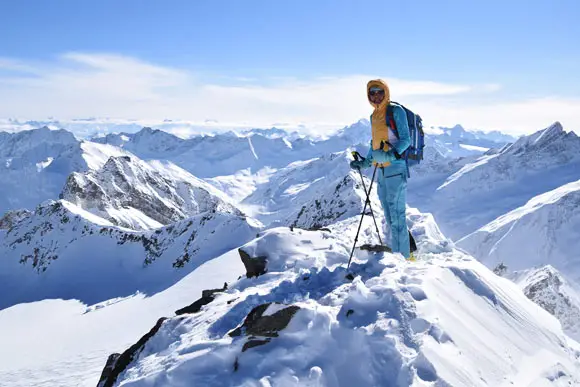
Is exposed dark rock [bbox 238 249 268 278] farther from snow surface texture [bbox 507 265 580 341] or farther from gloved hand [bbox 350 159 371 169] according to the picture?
snow surface texture [bbox 507 265 580 341]

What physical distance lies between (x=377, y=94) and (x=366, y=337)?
5716mm

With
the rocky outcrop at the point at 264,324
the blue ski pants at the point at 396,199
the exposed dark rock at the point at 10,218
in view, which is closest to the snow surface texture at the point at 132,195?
the exposed dark rock at the point at 10,218

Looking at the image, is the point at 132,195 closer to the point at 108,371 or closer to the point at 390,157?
the point at 108,371

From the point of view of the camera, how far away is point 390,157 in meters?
10.2

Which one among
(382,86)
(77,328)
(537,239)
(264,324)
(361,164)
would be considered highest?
(382,86)

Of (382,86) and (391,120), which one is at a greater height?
(382,86)

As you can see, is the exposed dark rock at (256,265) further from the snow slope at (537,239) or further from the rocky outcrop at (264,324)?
the snow slope at (537,239)

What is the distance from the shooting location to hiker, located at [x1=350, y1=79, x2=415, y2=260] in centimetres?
1031

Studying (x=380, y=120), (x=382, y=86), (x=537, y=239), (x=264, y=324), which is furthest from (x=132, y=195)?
(x=537, y=239)

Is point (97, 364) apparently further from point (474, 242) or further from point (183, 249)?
point (474, 242)

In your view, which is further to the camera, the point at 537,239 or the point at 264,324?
the point at 537,239

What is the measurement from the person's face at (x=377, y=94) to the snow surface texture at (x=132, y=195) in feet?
165

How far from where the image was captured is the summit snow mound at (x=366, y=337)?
675cm

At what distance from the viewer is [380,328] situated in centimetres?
Result: 720
